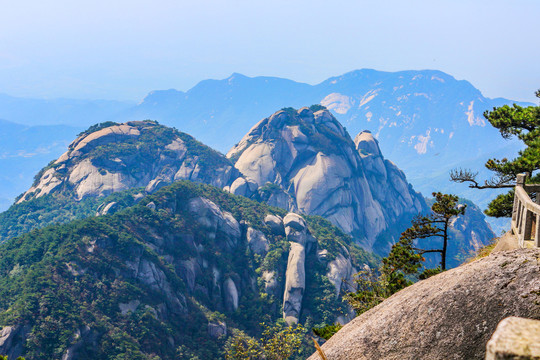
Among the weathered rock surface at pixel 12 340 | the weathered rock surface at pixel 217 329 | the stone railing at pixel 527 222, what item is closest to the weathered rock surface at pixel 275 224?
the weathered rock surface at pixel 217 329

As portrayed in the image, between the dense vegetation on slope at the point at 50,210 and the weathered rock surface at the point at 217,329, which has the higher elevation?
the dense vegetation on slope at the point at 50,210

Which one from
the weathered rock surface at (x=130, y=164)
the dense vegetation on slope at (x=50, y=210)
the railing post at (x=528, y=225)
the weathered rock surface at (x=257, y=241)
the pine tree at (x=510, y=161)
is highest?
the weathered rock surface at (x=130, y=164)

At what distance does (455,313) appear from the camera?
1086 cm

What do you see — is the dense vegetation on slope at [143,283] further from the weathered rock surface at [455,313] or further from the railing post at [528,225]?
the railing post at [528,225]

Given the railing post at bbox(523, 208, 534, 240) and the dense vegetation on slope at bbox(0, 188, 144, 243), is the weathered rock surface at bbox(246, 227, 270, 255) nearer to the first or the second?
the dense vegetation on slope at bbox(0, 188, 144, 243)

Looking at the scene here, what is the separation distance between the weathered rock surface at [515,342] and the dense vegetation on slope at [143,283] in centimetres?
6944

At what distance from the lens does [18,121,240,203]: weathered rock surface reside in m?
158

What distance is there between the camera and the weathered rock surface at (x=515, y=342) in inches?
174

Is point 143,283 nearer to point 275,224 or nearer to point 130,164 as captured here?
point 275,224

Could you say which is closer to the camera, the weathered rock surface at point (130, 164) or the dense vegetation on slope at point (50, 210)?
the dense vegetation on slope at point (50, 210)

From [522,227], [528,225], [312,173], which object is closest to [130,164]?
[312,173]

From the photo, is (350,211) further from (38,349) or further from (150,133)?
(38,349)

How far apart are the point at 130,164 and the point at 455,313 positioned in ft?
566

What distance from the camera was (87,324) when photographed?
219 ft
